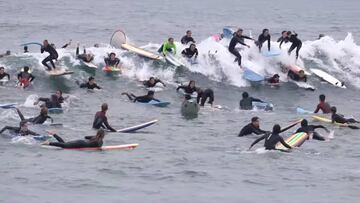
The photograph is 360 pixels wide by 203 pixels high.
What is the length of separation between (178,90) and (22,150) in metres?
14.5

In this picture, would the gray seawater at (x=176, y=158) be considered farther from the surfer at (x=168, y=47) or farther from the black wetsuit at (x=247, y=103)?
the surfer at (x=168, y=47)

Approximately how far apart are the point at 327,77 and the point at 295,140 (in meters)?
16.4

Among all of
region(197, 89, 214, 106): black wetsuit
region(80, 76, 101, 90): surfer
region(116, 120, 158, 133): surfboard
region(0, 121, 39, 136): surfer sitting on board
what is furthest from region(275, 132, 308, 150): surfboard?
region(80, 76, 101, 90): surfer

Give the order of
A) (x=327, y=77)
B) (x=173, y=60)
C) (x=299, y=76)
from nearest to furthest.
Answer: (x=173, y=60) < (x=299, y=76) < (x=327, y=77)

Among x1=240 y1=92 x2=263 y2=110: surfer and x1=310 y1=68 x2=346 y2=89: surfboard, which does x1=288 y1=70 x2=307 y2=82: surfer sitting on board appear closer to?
x1=310 y1=68 x2=346 y2=89: surfboard

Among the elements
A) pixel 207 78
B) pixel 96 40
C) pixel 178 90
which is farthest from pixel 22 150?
pixel 96 40

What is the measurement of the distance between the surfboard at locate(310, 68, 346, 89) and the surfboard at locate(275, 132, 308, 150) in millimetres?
14972

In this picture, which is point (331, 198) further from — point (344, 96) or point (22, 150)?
point (344, 96)

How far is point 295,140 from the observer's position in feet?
103

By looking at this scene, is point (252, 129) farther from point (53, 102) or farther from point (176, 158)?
point (53, 102)

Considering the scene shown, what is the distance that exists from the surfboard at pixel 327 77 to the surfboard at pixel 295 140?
15.0 meters

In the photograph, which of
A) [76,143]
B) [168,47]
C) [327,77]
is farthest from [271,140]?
[327,77]

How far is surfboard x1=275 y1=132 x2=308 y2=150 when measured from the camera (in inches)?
1201

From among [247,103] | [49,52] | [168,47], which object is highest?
[168,47]
